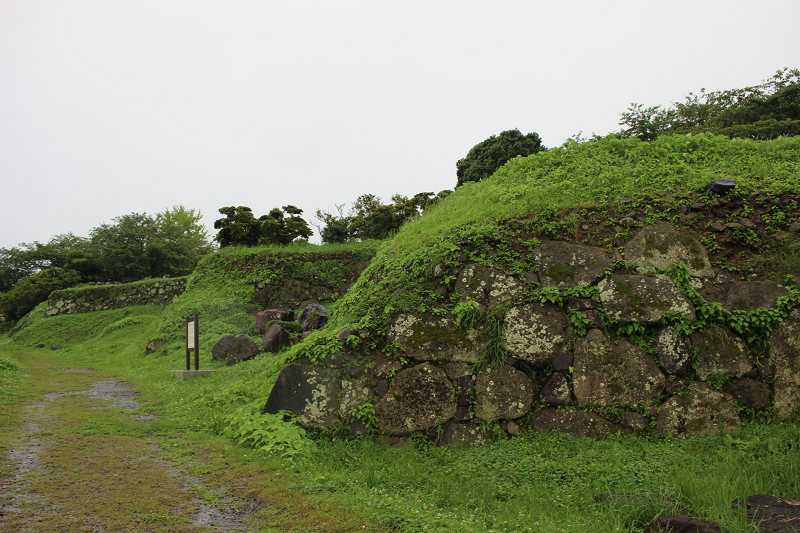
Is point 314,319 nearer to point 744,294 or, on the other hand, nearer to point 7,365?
point 7,365

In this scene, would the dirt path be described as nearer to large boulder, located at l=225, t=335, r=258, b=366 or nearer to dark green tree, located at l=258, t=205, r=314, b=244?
large boulder, located at l=225, t=335, r=258, b=366

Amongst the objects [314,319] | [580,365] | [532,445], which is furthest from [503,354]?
[314,319]

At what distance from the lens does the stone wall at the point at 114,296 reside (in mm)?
21094

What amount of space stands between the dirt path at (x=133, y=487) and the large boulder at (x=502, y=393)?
2.16 meters

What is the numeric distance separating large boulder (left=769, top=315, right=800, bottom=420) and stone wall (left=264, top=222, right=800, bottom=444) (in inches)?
0.4

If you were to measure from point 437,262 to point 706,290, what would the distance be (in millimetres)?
3241

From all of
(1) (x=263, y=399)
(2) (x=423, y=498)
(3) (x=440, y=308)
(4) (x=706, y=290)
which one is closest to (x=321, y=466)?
(2) (x=423, y=498)

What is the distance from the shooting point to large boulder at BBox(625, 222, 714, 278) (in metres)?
5.42

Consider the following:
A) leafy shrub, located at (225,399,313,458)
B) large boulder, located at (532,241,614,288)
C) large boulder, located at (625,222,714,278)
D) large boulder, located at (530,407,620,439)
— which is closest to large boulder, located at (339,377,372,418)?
leafy shrub, located at (225,399,313,458)

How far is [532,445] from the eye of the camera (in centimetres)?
467

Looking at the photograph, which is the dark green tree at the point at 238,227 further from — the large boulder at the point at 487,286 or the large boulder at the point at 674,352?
the large boulder at the point at 674,352

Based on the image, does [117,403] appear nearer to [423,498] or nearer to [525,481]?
[423,498]

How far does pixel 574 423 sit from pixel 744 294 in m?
2.57

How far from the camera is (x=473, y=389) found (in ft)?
16.7
